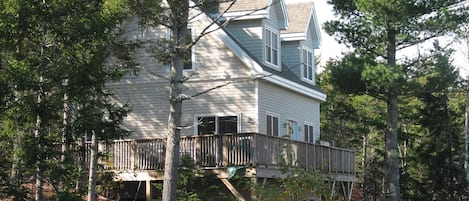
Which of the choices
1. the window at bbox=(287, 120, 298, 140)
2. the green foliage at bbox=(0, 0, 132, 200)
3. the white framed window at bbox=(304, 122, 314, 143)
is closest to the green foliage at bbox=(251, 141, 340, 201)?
the green foliage at bbox=(0, 0, 132, 200)

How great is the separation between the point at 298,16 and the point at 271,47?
14.4 ft

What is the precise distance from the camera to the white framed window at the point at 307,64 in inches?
1171

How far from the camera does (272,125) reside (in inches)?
997

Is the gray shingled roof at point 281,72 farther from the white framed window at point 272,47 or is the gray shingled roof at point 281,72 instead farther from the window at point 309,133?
the window at point 309,133

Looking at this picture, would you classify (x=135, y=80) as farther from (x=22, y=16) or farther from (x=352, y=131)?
(x=352, y=131)

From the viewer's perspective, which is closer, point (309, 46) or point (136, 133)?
point (136, 133)

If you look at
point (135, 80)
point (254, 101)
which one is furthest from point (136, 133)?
point (254, 101)

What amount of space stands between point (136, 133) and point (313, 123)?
817cm

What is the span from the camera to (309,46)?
30.5 metres

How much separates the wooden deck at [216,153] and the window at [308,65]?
7.01m

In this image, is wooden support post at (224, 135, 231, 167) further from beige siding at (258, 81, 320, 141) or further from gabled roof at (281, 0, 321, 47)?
gabled roof at (281, 0, 321, 47)

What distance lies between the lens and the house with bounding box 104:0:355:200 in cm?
2102

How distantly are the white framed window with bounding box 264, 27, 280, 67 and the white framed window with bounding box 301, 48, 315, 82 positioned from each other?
2.88 metres

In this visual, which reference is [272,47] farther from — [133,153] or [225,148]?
[133,153]
